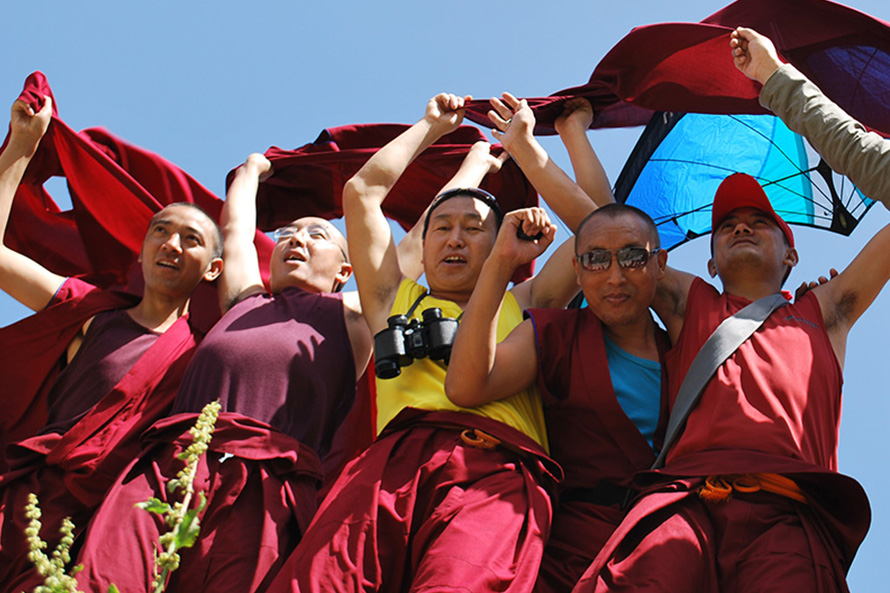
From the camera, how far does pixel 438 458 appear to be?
3.94 metres

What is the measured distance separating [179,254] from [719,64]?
10.3 ft

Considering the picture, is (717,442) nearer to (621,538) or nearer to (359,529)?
(621,538)

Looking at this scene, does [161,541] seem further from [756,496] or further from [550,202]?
[550,202]

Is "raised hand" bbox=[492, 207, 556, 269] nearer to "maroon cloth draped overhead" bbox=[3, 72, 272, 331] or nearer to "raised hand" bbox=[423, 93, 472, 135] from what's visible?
"raised hand" bbox=[423, 93, 472, 135]

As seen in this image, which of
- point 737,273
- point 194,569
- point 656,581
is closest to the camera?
point 656,581

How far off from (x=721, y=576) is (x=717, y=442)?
1.71 feet

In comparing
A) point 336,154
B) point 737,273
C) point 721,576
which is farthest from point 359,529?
point 336,154

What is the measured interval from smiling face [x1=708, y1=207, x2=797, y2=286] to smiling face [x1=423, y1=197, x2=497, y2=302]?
3.56 feet

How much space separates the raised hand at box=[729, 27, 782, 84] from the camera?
4758 millimetres

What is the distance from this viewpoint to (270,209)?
679 centimetres

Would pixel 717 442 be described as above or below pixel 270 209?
below

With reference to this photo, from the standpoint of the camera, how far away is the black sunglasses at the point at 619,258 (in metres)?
4.41

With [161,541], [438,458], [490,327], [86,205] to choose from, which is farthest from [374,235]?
[161,541]

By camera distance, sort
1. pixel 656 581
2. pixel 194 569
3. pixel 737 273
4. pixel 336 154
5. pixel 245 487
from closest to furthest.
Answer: pixel 656 581 → pixel 194 569 → pixel 245 487 → pixel 737 273 → pixel 336 154
